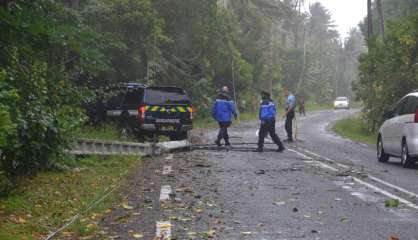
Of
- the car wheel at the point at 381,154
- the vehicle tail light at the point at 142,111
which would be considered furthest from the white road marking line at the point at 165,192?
the vehicle tail light at the point at 142,111

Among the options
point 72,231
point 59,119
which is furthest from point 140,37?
point 72,231

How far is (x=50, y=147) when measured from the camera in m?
12.4

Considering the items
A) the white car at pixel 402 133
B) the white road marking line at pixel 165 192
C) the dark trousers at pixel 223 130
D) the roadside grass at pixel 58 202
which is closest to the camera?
the roadside grass at pixel 58 202

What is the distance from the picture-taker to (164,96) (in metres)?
21.4

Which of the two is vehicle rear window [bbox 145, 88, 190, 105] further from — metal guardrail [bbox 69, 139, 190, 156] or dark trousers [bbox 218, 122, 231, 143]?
metal guardrail [bbox 69, 139, 190, 156]

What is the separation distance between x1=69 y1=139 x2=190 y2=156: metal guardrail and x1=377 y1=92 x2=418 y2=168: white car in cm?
561

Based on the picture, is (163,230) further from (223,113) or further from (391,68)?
(391,68)

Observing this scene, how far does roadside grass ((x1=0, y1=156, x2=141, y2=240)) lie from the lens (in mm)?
7813

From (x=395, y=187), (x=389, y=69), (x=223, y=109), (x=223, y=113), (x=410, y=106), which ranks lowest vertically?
(x=395, y=187)

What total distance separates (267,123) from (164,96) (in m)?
3.68

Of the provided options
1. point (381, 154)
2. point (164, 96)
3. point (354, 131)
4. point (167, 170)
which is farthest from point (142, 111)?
point (354, 131)

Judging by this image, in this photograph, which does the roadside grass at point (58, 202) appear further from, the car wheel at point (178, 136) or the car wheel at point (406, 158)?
the car wheel at point (178, 136)

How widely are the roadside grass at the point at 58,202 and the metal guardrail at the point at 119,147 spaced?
70cm

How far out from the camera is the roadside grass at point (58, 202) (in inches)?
308
